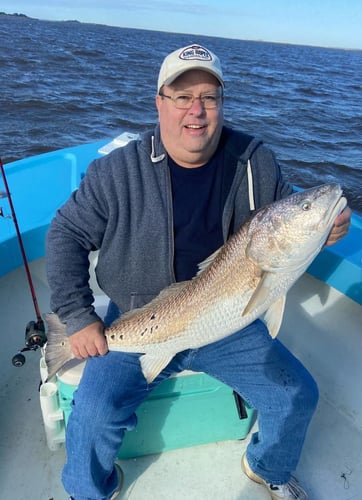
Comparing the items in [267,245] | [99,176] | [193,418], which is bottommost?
[193,418]

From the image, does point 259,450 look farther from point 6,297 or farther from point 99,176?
point 6,297

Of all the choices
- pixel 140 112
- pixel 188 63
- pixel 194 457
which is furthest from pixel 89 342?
pixel 140 112

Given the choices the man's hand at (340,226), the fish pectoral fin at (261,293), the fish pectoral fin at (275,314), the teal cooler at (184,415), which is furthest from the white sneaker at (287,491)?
the man's hand at (340,226)

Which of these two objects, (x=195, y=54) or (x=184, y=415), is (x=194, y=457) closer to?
(x=184, y=415)

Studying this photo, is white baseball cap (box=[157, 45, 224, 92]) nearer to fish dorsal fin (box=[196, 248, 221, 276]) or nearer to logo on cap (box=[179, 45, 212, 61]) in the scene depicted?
logo on cap (box=[179, 45, 212, 61])

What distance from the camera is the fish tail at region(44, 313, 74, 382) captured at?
2.09 m

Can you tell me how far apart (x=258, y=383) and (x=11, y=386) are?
175 centimetres

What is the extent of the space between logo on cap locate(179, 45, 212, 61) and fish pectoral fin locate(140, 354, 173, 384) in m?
1.44

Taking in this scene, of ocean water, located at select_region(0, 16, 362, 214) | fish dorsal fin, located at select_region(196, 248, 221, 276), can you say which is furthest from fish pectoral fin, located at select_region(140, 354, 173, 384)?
ocean water, located at select_region(0, 16, 362, 214)

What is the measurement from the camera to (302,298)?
3.89m

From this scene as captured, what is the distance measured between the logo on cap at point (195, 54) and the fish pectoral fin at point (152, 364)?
1441 millimetres

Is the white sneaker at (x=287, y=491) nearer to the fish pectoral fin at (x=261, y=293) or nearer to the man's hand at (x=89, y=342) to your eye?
the fish pectoral fin at (x=261, y=293)

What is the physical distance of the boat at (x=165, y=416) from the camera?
96.7 inches

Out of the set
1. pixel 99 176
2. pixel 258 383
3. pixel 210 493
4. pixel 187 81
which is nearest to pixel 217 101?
pixel 187 81
